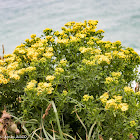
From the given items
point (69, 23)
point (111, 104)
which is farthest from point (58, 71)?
point (69, 23)

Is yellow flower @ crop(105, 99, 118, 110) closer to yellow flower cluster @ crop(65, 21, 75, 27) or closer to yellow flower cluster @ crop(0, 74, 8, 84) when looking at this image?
yellow flower cluster @ crop(0, 74, 8, 84)

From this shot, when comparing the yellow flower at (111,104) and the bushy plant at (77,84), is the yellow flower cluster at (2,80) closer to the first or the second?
the bushy plant at (77,84)

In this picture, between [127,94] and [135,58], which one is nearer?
[127,94]

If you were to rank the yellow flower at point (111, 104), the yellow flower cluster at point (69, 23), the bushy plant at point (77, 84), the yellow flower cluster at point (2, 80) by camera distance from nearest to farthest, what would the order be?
1. the yellow flower at point (111, 104)
2. the bushy plant at point (77, 84)
3. the yellow flower cluster at point (2, 80)
4. the yellow flower cluster at point (69, 23)

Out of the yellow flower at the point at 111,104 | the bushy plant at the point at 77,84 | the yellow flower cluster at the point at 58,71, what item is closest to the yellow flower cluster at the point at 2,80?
the bushy plant at the point at 77,84

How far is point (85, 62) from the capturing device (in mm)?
3465

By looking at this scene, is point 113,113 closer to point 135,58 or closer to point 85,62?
point 85,62

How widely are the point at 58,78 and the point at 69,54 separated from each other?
99 centimetres

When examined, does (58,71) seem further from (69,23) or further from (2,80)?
(69,23)

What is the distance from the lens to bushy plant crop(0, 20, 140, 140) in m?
3.14

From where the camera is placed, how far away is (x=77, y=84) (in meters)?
3.71

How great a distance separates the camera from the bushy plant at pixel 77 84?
314cm

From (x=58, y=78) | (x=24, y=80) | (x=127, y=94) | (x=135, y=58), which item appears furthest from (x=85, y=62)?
(x=135, y=58)

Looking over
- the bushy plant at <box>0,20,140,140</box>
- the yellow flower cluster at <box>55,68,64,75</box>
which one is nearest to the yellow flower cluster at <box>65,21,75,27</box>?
the bushy plant at <box>0,20,140,140</box>
